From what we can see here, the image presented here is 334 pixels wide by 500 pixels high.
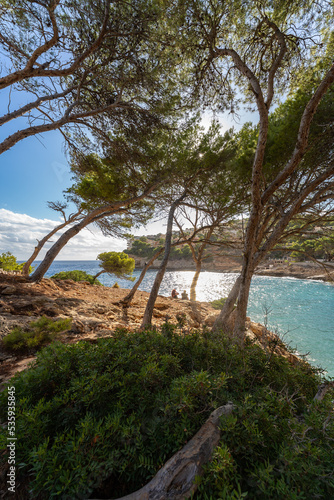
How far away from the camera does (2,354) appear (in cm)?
296

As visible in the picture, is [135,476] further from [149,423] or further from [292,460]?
[292,460]

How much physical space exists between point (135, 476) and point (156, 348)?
1045 millimetres

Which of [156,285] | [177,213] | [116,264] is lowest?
[156,285]

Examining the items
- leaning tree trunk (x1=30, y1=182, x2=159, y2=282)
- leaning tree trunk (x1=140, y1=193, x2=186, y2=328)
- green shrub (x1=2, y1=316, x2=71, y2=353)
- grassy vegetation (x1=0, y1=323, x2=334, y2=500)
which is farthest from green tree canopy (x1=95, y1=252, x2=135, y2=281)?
grassy vegetation (x1=0, y1=323, x2=334, y2=500)

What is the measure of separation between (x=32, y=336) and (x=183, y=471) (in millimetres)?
3230

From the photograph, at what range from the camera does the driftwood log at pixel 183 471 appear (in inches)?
38.8

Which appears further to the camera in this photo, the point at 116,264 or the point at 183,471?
the point at 116,264

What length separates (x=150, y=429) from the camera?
125cm

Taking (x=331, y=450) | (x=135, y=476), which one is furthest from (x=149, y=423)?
(x=331, y=450)

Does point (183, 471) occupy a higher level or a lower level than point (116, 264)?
lower

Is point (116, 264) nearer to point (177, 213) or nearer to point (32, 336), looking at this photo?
point (177, 213)

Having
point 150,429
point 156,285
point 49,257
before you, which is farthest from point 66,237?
point 150,429

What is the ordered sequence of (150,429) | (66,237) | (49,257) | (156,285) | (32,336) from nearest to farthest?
(150,429), (32,336), (156,285), (49,257), (66,237)

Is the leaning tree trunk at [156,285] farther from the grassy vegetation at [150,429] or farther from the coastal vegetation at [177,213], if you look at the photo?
the grassy vegetation at [150,429]
